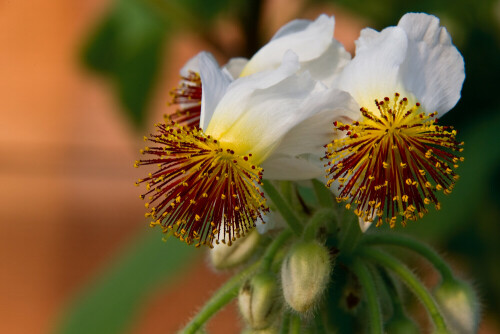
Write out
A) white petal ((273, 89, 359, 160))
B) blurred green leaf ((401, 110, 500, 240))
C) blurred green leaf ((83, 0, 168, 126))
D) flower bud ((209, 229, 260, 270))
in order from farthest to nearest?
1. blurred green leaf ((83, 0, 168, 126))
2. blurred green leaf ((401, 110, 500, 240))
3. flower bud ((209, 229, 260, 270))
4. white petal ((273, 89, 359, 160))

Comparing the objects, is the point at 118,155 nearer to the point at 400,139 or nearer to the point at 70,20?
the point at 70,20

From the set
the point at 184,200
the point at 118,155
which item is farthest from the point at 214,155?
the point at 118,155

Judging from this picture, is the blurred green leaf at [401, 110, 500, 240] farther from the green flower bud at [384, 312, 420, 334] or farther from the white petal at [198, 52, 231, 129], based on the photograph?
the white petal at [198, 52, 231, 129]

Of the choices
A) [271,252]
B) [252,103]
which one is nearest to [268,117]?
[252,103]

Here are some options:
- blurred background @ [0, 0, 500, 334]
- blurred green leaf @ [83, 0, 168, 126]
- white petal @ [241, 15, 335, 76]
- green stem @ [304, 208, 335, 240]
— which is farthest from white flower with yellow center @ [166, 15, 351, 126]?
blurred green leaf @ [83, 0, 168, 126]

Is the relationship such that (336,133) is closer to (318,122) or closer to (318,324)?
(318,122)

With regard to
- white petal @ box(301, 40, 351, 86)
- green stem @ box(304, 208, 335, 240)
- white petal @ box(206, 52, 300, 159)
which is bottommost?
green stem @ box(304, 208, 335, 240)
